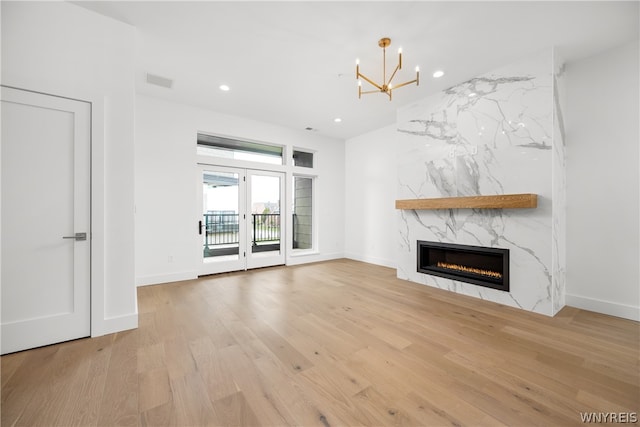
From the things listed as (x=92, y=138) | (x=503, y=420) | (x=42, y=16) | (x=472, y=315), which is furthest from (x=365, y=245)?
(x=42, y=16)

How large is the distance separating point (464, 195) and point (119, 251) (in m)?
4.35

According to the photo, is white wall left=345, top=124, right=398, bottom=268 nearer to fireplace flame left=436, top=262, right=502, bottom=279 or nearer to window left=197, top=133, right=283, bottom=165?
fireplace flame left=436, top=262, right=502, bottom=279

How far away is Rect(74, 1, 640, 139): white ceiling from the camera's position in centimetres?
244

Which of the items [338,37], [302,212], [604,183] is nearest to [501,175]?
[604,183]

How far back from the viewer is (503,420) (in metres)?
1.45

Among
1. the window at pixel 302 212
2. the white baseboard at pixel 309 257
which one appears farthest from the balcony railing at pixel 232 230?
the window at pixel 302 212

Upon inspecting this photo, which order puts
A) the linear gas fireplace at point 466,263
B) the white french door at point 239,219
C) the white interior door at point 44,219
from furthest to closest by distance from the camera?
the white french door at point 239,219
the linear gas fireplace at point 466,263
the white interior door at point 44,219

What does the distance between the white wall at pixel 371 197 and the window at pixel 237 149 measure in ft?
6.47

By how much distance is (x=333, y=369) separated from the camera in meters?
1.92

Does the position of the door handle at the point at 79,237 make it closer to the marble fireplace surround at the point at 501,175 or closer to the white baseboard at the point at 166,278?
the white baseboard at the point at 166,278

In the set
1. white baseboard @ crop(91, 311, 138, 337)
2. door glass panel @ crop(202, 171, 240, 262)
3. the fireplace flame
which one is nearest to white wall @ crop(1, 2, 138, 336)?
white baseboard @ crop(91, 311, 138, 337)

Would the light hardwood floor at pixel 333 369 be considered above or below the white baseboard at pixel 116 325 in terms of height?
below

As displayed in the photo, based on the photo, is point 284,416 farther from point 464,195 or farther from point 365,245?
point 365,245

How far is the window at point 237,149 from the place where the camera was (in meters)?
5.01
